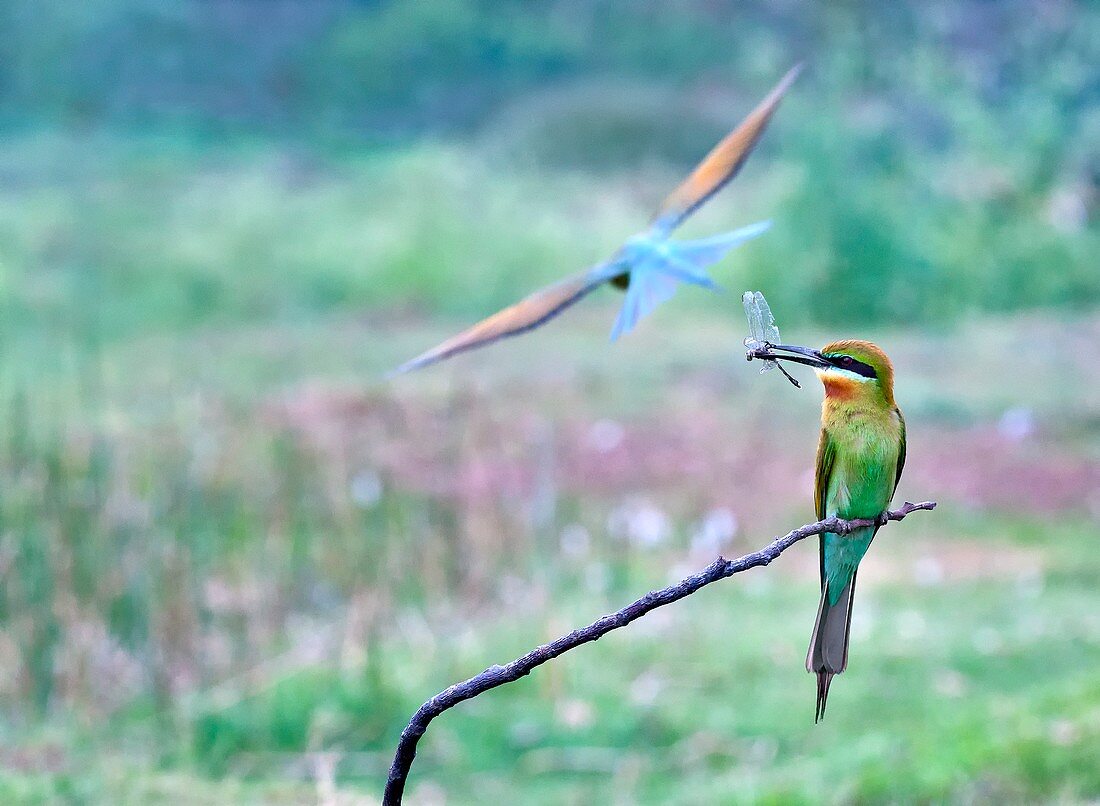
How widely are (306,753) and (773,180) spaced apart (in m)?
2.16

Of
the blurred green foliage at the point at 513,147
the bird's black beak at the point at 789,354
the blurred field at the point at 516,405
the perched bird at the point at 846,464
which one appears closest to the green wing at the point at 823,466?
the perched bird at the point at 846,464

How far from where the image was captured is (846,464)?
0.62m

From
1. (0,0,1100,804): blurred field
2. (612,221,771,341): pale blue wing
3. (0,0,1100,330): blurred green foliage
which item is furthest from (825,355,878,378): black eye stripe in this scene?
(0,0,1100,330): blurred green foliage

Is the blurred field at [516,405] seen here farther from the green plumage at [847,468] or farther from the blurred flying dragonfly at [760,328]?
the blurred flying dragonfly at [760,328]

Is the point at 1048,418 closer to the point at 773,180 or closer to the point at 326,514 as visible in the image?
the point at 773,180

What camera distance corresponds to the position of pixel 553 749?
152cm

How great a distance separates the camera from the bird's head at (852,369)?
20.2 inches

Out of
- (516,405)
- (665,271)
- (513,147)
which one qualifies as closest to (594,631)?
(665,271)

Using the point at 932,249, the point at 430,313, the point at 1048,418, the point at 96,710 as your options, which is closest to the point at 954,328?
the point at 932,249

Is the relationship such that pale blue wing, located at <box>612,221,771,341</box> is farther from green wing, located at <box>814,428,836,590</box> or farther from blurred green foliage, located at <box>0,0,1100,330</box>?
blurred green foliage, located at <box>0,0,1100,330</box>

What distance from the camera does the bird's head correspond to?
0.51 meters

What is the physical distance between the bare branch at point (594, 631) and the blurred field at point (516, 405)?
2.29 ft

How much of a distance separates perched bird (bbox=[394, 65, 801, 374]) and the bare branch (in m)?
0.13

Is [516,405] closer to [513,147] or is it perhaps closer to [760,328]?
[513,147]
